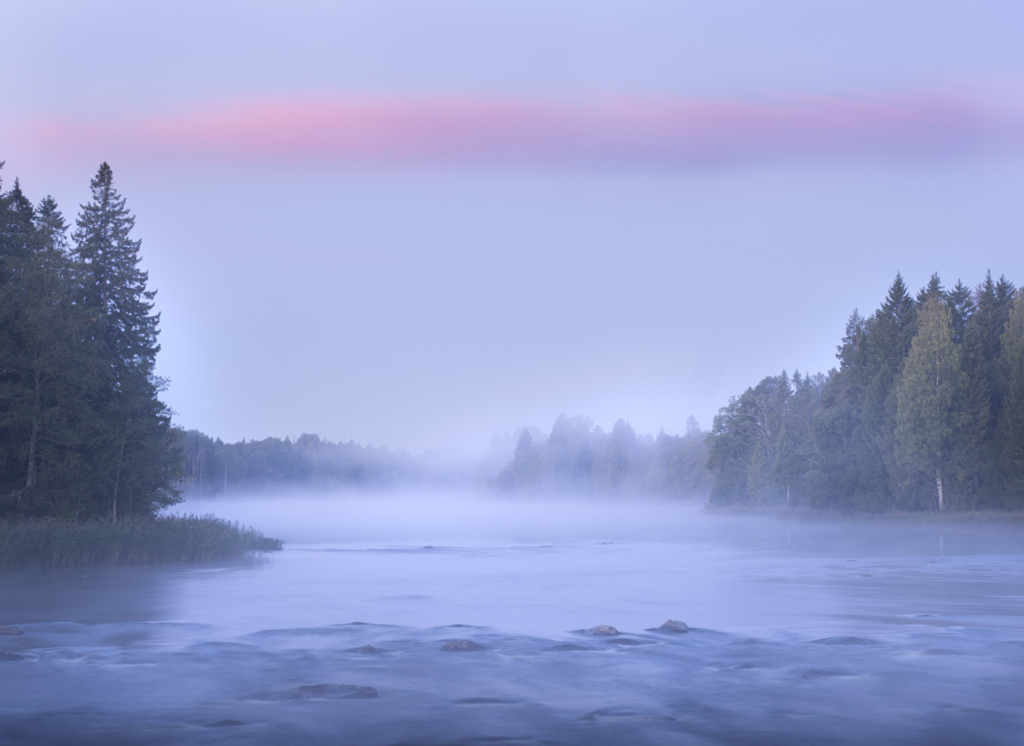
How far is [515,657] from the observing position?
16891mm

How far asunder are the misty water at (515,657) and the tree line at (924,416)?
37175 mm

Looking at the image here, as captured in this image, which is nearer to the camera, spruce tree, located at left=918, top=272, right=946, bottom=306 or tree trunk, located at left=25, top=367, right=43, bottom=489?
tree trunk, located at left=25, top=367, right=43, bottom=489

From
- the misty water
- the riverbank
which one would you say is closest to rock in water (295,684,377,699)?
the misty water

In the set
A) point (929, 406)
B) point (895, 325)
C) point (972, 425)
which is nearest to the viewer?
point (929, 406)

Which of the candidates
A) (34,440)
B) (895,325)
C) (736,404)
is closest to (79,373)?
(34,440)

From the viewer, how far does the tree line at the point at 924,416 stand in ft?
229

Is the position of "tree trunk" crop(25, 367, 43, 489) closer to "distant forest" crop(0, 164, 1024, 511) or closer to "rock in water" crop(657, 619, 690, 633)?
"distant forest" crop(0, 164, 1024, 511)

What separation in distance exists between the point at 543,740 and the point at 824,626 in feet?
39.4

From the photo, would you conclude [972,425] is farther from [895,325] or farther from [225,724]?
[225,724]

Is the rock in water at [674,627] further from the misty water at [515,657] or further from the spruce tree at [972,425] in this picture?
the spruce tree at [972,425]

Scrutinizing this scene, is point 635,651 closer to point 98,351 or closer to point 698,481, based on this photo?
point 98,351

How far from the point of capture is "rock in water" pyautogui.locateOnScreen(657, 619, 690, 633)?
64.9ft

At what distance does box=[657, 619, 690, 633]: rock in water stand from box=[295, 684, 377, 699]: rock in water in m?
8.54

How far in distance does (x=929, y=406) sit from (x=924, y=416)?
900 millimetres
